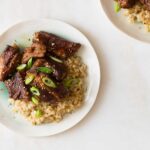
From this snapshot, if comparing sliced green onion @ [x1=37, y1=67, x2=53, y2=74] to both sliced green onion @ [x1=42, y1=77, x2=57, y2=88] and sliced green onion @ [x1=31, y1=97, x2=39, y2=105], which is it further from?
sliced green onion @ [x1=31, y1=97, x2=39, y2=105]

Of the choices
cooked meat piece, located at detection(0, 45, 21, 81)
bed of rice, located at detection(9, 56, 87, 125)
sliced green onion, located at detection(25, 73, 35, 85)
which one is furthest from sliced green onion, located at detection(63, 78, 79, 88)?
cooked meat piece, located at detection(0, 45, 21, 81)

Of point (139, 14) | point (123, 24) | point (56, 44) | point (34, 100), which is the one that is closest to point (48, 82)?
point (34, 100)

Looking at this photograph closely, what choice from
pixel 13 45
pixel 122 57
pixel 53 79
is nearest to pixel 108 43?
pixel 122 57

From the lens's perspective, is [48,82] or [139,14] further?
[139,14]

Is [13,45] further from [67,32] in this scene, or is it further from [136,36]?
[136,36]

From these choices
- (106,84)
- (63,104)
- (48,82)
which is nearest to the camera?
(48,82)

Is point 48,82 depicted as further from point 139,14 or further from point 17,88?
point 139,14
